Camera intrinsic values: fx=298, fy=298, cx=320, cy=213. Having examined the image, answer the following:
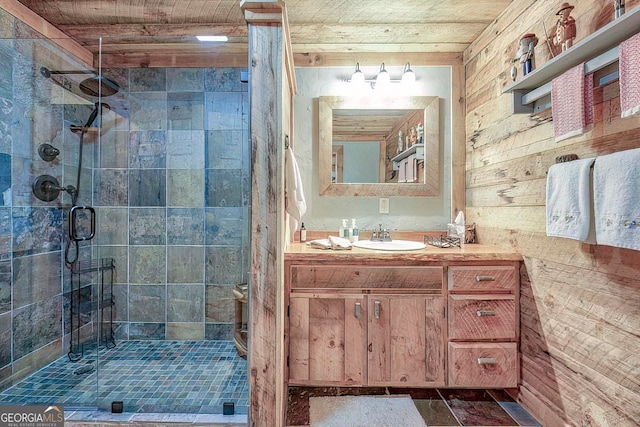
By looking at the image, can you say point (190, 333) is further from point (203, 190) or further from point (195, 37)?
point (195, 37)

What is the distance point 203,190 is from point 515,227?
2172mm

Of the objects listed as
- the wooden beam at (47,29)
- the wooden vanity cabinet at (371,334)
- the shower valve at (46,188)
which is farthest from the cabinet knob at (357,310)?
the wooden beam at (47,29)

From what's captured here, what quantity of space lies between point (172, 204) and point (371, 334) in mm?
1771

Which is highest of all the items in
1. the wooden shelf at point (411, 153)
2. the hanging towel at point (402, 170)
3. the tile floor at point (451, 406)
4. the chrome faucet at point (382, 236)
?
the wooden shelf at point (411, 153)

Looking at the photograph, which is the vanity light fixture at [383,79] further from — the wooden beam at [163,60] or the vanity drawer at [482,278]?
the vanity drawer at [482,278]

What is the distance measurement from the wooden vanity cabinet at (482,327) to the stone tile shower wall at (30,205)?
2571 millimetres

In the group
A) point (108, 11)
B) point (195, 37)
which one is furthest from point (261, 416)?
point (108, 11)

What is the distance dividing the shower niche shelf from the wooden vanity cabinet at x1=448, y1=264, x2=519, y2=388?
2382mm

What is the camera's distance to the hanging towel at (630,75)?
3.17 feet

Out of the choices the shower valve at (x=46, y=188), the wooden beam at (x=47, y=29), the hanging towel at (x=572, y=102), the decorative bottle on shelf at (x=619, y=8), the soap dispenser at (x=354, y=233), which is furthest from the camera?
the soap dispenser at (x=354, y=233)

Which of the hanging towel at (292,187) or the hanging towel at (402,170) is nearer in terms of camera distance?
the hanging towel at (292,187)

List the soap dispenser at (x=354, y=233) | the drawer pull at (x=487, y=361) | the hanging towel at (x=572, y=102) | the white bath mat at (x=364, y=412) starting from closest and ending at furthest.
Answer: the hanging towel at (x=572, y=102) → the white bath mat at (x=364, y=412) → the drawer pull at (x=487, y=361) → the soap dispenser at (x=354, y=233)

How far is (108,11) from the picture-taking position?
1.95 m

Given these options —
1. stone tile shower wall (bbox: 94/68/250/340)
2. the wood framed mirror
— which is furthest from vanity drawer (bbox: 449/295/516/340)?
stone tile shower wall (bbox: 94/68/250/340)
